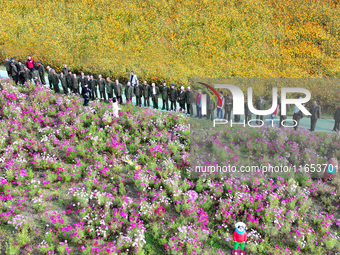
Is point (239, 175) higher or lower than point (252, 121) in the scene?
lower

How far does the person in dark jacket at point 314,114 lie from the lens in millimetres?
14414

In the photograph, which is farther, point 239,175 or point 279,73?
point 279,73

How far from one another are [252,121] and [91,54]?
15027 mm

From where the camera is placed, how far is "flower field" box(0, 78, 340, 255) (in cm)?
962

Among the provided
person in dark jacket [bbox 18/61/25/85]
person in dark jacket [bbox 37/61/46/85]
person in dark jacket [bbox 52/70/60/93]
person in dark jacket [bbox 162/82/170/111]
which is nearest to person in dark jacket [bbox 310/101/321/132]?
person in dark jacket [bbox 162/82/170/111]

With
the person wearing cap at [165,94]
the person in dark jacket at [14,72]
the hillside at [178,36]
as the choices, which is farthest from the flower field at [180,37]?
the person in dark jacket at [14,72]

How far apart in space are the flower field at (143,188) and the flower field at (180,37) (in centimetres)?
735

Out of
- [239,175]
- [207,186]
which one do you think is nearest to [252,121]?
[239,175]

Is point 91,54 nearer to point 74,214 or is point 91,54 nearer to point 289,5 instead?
point 74,214

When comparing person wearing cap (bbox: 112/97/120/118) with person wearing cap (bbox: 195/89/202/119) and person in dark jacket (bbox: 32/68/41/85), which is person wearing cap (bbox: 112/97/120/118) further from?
person in dark jacket (bbox: 32/68/41/85)

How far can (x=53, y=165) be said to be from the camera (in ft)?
39.8

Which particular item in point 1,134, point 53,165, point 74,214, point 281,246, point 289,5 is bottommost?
point 281,246

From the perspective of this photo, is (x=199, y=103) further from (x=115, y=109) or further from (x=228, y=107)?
(x=115, y=109)

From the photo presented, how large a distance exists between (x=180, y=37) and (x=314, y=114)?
16.3 m
